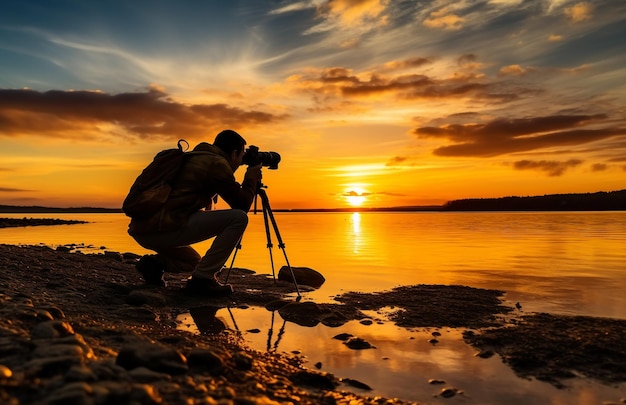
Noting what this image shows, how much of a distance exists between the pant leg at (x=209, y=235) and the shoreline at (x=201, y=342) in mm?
660

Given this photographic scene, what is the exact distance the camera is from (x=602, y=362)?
4.33 m

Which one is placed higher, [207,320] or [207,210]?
[207,210]

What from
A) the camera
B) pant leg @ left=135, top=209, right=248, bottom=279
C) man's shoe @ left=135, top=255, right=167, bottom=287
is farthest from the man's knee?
man's shoe @ left=135, top=255, right=167, bottom=287

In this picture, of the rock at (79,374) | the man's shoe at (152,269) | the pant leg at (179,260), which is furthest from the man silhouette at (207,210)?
the pant leg at (179,260)

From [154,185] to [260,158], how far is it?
5.93 ft

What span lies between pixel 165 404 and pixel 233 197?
14.2ft

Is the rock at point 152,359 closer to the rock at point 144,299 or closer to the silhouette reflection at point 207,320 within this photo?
the silhouette reflection at point 207,320

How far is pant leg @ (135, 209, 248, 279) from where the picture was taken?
6844 mm

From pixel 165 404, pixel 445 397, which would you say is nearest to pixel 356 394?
pixel 445 397

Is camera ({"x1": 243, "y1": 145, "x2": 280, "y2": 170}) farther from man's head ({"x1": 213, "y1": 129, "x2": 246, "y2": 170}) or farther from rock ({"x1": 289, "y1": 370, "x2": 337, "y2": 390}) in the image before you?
rock ({"x1": 289, "y1": 370, "x2": 337, "y2": 390})

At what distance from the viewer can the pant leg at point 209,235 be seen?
684 cm

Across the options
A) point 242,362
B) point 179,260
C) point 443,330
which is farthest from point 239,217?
point 179,260

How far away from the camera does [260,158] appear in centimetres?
755

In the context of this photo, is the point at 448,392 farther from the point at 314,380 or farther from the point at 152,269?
the point at 152,269
